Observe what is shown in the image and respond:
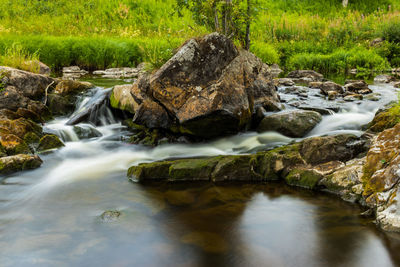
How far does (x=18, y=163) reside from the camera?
5188 mm

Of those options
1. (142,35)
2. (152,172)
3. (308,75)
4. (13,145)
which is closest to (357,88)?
(308,75)

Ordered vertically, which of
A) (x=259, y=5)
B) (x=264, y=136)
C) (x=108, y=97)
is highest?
(x=259, y=5)

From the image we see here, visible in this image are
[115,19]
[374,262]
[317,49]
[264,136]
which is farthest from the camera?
[115,19]

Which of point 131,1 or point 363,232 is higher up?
point 131,1

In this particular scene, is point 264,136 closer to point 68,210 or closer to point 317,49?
point 68,210

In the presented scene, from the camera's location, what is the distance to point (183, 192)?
4.40 metres

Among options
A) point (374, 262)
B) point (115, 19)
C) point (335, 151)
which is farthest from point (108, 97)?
point (115, 19)

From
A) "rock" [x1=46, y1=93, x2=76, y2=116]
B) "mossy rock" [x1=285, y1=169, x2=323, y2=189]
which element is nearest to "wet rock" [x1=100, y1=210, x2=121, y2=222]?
"mossy rock" [x1=285, y1=169, x2=323, y2=189]

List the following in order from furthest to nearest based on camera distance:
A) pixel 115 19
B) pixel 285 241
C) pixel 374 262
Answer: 1. pixel 115 19
2. pixel 285 241
3. pixel 374 262

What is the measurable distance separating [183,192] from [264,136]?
8.44ft

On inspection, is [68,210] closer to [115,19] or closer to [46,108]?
[46,108]

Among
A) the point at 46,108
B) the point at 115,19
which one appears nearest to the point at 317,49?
the point at 115,19

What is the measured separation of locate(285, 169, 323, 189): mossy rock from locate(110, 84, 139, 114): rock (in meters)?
3.95

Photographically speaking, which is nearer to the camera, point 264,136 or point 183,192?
point 183,192
